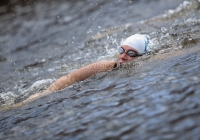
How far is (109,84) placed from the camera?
4766mm

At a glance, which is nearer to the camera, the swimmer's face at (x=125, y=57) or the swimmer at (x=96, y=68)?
the swimmer at (x=96, y=68)

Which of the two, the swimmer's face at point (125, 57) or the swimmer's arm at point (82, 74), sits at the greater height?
the swimmer's face at point (125, 57)

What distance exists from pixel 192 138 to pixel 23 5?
49.8 ft

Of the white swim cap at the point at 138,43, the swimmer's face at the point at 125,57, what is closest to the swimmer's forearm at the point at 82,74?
the swimmer's face at the point at 125,57

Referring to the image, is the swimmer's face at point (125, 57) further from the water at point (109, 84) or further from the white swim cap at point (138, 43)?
the water at point (109, 84)

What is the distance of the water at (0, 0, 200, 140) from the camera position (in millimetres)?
3264

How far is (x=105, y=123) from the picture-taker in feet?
11.2

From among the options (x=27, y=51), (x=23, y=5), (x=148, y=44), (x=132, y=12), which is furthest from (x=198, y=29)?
(x=23, y=5)

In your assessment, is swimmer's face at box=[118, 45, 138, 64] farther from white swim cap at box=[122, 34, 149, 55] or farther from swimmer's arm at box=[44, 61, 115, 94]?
swimmer's arm at box=[44, 61, 115, 94]

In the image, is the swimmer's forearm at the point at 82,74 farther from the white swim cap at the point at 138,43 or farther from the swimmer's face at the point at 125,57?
the white swim cap at the point at 138,43

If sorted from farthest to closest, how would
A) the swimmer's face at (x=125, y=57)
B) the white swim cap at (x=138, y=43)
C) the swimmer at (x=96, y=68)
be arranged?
the white swim cap at (x=138, y=43) → the swimmer's face at (x=125, y=57) → the swimmer at (x=96, y=68)

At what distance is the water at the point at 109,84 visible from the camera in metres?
3.26

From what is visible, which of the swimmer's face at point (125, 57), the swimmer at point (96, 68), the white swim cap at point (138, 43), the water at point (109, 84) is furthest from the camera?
the white swim cap at point (138, 43)

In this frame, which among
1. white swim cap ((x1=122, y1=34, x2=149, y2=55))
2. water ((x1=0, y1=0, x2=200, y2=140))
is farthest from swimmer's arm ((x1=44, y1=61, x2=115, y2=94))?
white swim cap ((x1=122, y1=34, x2=149, y2=55))
